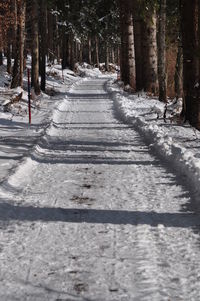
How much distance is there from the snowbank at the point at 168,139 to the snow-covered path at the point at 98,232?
0.25 m

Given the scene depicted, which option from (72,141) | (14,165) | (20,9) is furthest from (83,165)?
(20,9)

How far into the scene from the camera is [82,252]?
4324 mm

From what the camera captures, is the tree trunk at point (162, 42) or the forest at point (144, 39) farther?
the tree trunk at point (162, 42)

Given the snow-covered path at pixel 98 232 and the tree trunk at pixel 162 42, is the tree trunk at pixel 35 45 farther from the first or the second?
the snow-covered path at pixel 98 232

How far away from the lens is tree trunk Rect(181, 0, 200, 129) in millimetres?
11711

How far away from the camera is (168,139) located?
10.0 meters

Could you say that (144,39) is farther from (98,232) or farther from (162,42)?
(98,232)

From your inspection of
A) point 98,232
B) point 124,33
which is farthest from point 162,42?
point 98,232

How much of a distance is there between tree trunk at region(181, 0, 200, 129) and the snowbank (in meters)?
0.61

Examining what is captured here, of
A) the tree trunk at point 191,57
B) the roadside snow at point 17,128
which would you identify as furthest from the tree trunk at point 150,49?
the tree trunk at point 191,57

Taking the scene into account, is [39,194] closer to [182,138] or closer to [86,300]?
[86,300]

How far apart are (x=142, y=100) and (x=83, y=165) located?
492 inches

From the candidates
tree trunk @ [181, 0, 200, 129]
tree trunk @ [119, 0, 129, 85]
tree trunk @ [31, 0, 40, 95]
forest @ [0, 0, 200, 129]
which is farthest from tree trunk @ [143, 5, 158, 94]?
tree trunk @ [181, 0, 200, 129]

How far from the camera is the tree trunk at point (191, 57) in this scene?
38.4ft
